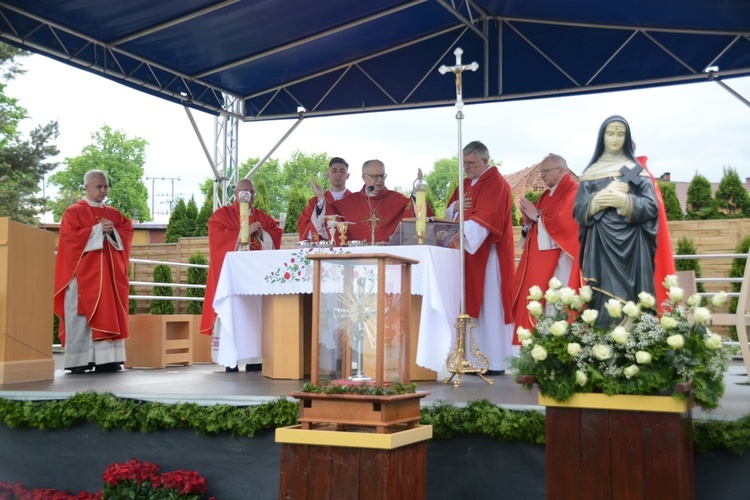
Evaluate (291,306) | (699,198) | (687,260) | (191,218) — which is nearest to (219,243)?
(291,306)

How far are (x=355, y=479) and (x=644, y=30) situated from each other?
6.33 metres

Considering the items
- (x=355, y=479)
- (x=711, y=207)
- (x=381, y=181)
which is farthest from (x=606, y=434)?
(x=711, y=207)

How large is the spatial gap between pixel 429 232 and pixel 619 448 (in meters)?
3.29

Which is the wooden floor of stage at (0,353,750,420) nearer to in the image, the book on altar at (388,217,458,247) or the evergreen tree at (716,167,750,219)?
the book on altar at (388,217,458,247)

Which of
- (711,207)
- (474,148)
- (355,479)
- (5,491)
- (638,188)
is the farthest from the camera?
(711,207)

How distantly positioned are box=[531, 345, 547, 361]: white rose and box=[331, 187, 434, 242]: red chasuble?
410 cm

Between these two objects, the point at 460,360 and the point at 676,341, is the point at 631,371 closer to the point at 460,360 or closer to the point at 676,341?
the point at 676,341

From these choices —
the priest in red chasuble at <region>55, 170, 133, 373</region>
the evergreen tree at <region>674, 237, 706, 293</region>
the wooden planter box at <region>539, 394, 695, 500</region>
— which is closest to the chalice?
the priest in red chasuble at <region>55, 170, 133, 373</region>

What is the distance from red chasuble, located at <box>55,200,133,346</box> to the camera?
26.5 feet

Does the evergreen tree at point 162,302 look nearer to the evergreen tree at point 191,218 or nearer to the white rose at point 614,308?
the evergreen tree at point 191,218

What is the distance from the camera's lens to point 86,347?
812 cm

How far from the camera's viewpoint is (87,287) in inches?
320

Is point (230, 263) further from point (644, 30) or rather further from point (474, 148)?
point (644, 30)

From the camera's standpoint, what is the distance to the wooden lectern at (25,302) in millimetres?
6746
